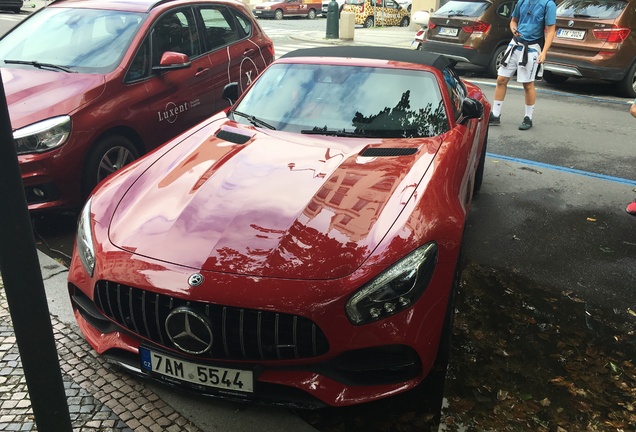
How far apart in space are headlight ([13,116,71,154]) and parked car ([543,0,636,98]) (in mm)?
9013

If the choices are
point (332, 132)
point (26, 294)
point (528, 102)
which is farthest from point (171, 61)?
point (528, 102)

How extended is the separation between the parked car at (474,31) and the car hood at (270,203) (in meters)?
9.01

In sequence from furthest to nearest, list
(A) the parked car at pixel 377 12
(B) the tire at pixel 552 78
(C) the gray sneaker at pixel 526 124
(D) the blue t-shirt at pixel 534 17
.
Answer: (A) the parked car at pixel 377 12
(B) the tire at pixel 552 78
(C) the gray sneaker at pixel 526 124
(D) the blue t-shirt at pixel 534 17

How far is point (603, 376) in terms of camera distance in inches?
125

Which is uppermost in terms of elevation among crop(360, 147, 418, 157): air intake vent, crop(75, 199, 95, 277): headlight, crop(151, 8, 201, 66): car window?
crop(151, 8, 201, 66): car window

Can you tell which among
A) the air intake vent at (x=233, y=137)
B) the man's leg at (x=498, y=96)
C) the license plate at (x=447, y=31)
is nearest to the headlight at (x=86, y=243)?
the air intake vent at (x=233, y=137)

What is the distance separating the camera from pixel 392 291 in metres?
2.60

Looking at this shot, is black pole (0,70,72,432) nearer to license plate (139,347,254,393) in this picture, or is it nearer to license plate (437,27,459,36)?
license plate (139,347,254,393)

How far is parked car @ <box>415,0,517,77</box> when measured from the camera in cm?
1185

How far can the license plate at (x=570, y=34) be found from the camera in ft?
34.3

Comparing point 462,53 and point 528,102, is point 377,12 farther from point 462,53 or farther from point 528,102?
point 528,102

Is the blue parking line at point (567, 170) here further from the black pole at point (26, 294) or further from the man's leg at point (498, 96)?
the black pole at point (26, 294)

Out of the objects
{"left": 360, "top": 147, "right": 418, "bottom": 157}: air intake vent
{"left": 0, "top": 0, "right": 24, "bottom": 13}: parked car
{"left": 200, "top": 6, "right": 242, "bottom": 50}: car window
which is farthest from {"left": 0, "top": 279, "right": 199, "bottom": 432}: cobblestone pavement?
{"left": 0, "top": 0, "right": 24, "bottom": 13}: parked car

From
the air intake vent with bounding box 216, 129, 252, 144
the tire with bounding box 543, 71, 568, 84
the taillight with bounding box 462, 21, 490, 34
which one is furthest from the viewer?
the tire with bounding box 543, 71, 568, 84
